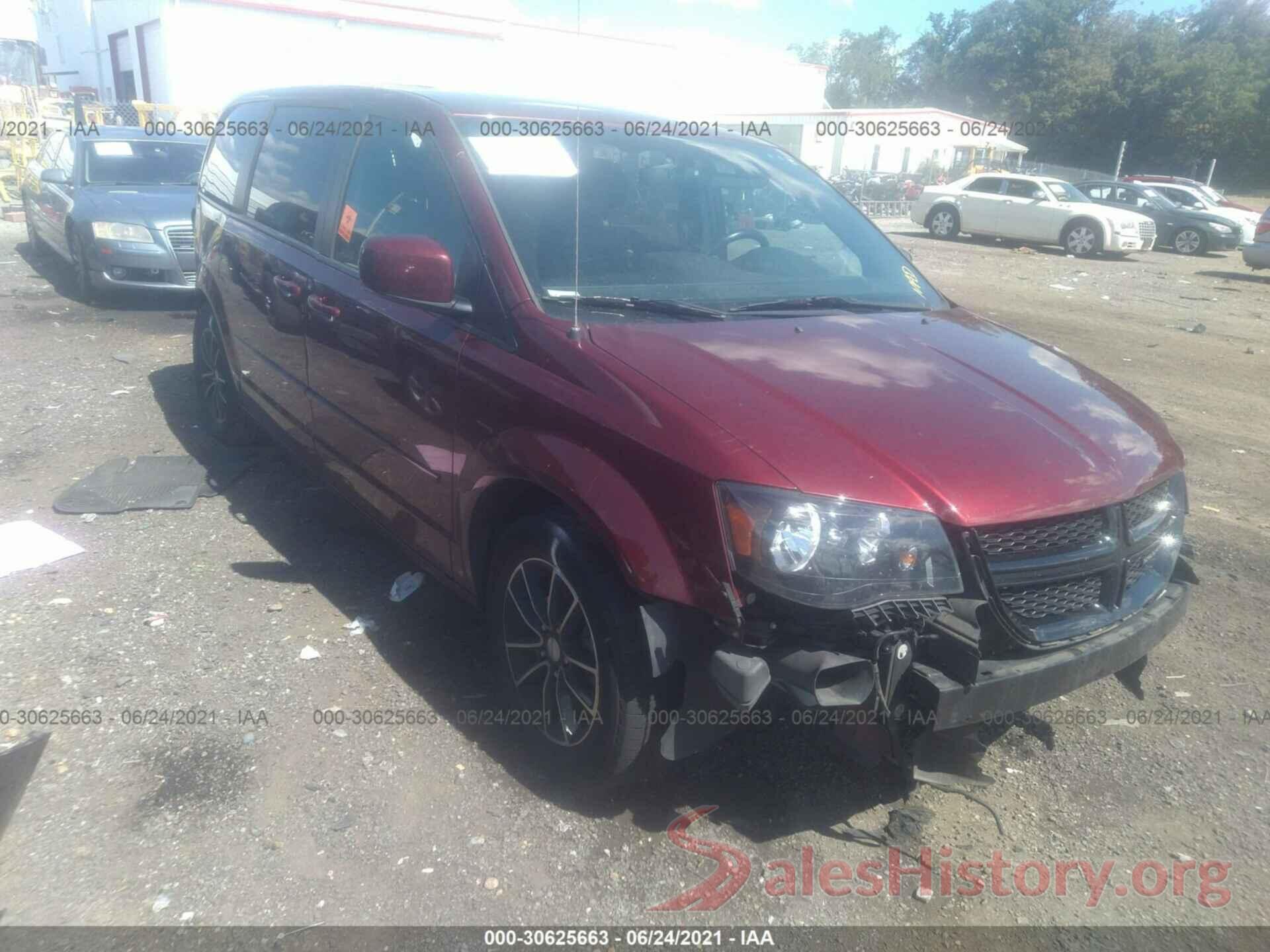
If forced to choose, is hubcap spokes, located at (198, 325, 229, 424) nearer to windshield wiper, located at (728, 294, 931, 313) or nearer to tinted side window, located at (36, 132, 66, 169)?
windshield wiper, located at (728, 294, 931, 313)

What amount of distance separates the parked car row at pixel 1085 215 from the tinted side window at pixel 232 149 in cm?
1801

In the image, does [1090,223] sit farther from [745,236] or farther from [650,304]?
[650,304]

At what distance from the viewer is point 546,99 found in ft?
12.5

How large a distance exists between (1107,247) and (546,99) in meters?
18.1

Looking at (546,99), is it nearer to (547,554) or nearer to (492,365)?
(492,365)

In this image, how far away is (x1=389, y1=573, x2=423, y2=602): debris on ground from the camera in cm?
398

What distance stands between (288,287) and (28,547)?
1.75m

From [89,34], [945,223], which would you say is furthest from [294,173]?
[89,34]

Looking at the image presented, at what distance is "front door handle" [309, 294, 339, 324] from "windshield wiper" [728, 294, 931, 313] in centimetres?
160

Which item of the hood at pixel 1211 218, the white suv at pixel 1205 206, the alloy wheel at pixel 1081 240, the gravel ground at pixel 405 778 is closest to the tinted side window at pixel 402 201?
the gravel ground at pixel 405 778

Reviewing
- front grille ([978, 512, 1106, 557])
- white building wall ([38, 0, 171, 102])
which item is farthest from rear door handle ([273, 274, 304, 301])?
white building wall ([38, 0, 171, 102])

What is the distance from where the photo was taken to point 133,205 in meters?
9.23

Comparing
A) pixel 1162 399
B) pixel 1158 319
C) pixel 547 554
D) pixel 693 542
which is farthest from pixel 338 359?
pixel 1158 319

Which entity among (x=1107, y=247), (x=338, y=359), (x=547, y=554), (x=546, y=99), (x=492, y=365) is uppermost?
(x=546, y=99)
